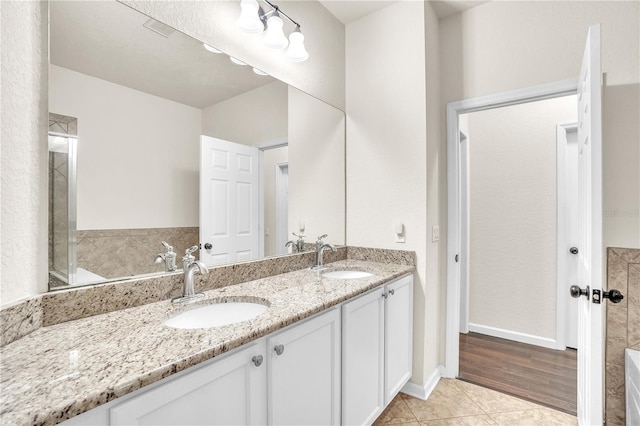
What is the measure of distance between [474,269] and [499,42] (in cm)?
202

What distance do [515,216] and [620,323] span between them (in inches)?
52.6

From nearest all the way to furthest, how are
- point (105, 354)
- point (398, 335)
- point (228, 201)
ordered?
point (105, 354)
point (228, 201)
point (398, 335)

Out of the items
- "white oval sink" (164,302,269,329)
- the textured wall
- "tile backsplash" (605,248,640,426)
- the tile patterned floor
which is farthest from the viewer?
the tile patterned floor

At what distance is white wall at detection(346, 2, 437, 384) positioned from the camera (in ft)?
6.66

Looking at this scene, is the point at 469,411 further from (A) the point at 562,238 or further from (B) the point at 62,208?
(B) the point at 62,208

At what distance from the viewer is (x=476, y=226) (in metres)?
3.07

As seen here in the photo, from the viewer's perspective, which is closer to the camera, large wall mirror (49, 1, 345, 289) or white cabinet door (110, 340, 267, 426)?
white cabinet door (110, 340, 267, 426)

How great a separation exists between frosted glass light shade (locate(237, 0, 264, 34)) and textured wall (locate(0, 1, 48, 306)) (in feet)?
2.51

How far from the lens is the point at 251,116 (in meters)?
1.72

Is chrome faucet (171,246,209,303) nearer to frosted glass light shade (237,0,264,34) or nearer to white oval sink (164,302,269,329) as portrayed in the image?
white oval sink (164,302,269,329)

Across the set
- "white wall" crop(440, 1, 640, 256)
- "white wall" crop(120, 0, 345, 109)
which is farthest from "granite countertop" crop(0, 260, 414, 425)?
"white wall" crop(440, 1, 640, 256)

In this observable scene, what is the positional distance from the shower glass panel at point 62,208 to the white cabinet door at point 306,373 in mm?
731

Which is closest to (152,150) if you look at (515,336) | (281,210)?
(281,210)

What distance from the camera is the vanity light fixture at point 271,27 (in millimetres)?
1481
